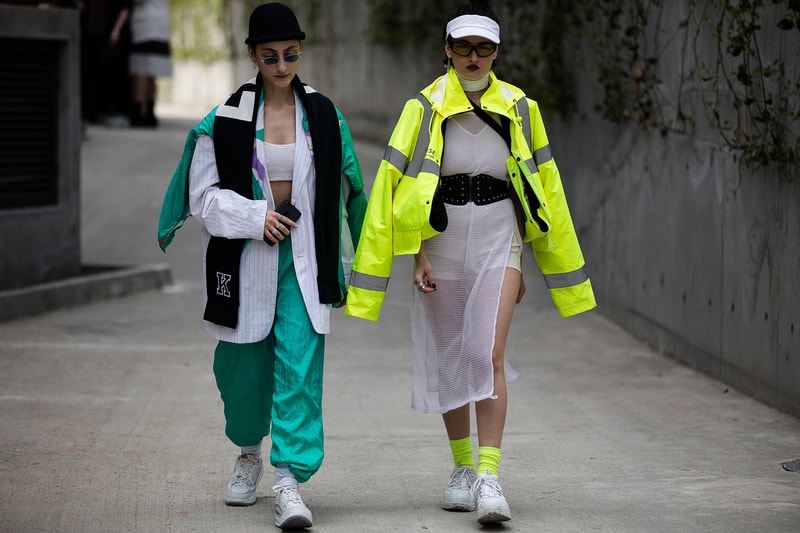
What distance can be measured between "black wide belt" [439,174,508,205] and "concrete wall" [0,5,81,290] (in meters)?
5.81

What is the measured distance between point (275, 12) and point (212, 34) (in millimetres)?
23723

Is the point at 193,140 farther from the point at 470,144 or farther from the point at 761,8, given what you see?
the point at 761,8

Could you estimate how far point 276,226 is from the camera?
17.5 feet

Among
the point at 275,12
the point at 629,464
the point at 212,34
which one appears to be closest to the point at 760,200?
the point at 629,464

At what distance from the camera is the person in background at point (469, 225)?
5.38 metres

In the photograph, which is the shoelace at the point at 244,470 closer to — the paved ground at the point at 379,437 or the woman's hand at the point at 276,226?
the paved ground at the point at 379,437

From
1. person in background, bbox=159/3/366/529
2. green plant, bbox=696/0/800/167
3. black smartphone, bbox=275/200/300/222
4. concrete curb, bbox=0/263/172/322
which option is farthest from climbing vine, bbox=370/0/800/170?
concrete curb, bbox=0/263/172/322

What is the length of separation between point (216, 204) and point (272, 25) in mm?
721

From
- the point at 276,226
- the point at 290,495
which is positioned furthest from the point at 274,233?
the point at 290,495

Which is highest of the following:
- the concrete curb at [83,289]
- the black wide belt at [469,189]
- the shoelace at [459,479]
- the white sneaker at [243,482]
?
the black wide belt at [469,189]

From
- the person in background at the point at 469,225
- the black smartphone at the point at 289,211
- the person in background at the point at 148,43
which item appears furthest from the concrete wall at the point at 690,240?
the person in background at the point at 148,43

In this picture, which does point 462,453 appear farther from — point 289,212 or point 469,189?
point 289,212

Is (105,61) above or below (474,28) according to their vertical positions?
below

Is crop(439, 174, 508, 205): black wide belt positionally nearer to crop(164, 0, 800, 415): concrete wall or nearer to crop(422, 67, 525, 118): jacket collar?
crop(422, 67, 525, 118): jacket collar
